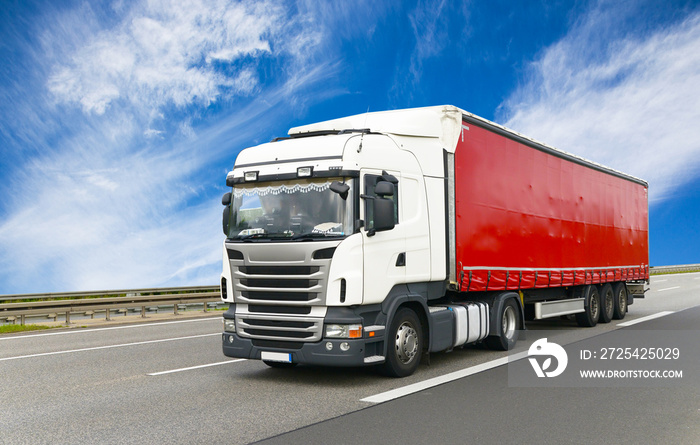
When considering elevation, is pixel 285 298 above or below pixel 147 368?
above

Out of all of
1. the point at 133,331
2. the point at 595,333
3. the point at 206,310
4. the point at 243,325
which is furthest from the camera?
the point at 206,310

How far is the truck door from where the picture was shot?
25.7ft

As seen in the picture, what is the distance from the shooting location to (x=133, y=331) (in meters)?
14.9

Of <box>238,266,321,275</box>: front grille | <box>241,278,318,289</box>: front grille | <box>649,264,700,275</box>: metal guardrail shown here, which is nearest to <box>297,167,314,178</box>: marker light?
<box>238,266,321,275</box>: front grille

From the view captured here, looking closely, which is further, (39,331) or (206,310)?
(206,310)

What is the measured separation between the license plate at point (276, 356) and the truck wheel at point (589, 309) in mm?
8955

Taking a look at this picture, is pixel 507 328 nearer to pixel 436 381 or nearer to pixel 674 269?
pixel 436 381

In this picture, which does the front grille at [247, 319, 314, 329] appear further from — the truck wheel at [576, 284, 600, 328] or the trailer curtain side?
the truck wheel at [576, 284, 600, 328]

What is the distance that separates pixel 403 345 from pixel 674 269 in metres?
52.7

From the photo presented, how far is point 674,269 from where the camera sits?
53625 millimetres

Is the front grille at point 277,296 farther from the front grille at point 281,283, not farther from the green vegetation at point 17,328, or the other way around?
the green vegetation at point 17,328

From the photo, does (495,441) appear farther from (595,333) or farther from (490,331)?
(595,333)

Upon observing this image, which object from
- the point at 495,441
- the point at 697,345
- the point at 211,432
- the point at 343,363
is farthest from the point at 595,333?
the point at 211,432

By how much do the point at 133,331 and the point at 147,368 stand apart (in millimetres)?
5921
